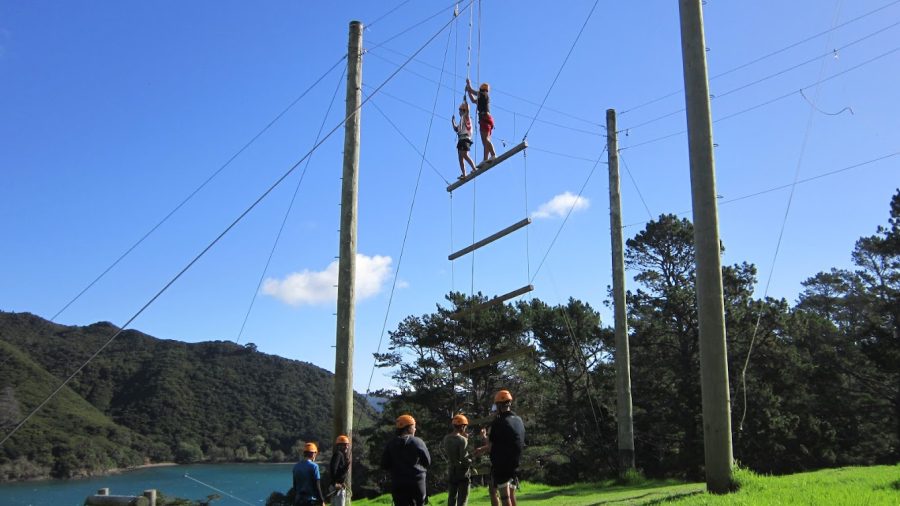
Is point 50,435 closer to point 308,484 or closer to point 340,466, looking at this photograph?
point 340,466

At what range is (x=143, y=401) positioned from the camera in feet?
315

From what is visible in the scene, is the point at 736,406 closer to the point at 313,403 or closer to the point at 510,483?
the point at 510,483

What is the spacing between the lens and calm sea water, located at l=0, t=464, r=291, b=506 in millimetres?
60906

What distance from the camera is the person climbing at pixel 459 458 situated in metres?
9.02

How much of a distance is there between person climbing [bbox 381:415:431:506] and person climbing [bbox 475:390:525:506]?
962 mm

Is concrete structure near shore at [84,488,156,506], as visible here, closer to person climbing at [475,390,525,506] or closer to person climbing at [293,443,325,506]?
person climbing at [293,443,325,506]

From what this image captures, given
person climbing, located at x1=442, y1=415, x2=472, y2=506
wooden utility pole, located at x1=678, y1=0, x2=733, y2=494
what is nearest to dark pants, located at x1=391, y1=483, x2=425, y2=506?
person climbing, located at x1=442, y1=415, x2=472, y2=506

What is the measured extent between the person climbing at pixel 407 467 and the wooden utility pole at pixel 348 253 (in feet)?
10.1

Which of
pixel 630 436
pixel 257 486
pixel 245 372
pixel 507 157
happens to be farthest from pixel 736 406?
pixel 245 372

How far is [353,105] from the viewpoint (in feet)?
40.4

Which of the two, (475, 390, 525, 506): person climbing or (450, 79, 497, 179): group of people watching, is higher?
(450, 79, 497, 179): group of people watching

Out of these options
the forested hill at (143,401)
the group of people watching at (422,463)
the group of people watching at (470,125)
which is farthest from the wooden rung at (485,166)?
the forested hill at (143,401)

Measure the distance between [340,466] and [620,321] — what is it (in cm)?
898

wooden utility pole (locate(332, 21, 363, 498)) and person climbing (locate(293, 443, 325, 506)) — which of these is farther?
wooden utility pole (locate(332, 21, 363, 498))
